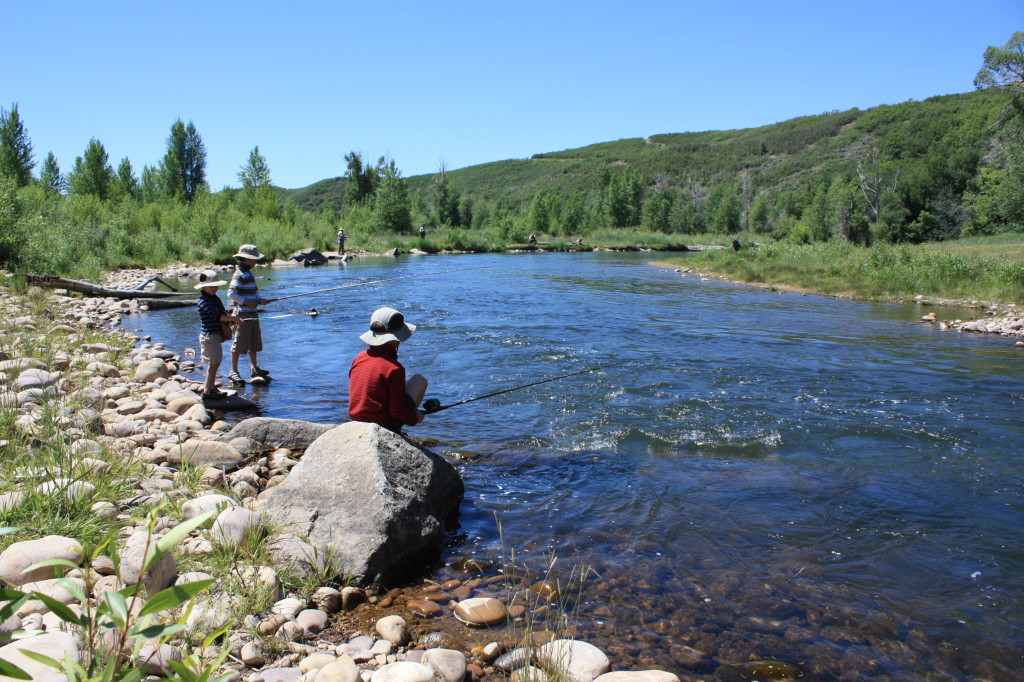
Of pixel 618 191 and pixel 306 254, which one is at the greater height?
pixel 618 191

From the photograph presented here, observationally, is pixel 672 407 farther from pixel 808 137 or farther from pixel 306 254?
pixel 808 137

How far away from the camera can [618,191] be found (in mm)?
92812

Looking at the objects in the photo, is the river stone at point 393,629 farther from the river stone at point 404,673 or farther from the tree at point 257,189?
the tree at point 257,189

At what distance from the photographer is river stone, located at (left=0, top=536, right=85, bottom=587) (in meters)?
3.23

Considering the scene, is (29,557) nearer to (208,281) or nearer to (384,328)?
(384,328)

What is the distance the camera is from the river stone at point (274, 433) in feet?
22.1

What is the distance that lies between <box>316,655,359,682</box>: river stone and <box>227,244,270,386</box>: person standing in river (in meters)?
6.99

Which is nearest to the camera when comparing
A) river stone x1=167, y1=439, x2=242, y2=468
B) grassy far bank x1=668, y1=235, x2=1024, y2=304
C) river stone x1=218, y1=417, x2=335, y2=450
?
river stone x1=167, y1=439, x2=242, y2=468

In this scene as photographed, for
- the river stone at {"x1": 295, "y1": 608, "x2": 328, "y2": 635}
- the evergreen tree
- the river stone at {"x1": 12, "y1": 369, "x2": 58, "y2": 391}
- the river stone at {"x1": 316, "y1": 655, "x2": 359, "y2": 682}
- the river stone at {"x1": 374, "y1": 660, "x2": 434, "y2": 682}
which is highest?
the evergreen tree

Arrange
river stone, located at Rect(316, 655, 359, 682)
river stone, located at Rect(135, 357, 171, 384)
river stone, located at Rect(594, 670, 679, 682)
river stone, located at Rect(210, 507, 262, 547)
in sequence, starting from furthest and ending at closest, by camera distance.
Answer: river stone, located at Rect(135, 357, 171, 384) → river stone, located at Rect(210, 507, 262, 547) → river stone, located at Rect(594, 670, 679, 682) → river stone, located at Rect(316, 655, 359, 682)

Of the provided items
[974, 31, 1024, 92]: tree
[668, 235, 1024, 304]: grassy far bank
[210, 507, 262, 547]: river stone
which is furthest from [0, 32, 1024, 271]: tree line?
[668, 235, 1024, 304]: grassy far bank

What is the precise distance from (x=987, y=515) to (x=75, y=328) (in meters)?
13.2

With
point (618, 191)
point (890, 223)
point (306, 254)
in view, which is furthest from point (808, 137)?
point (306, 254)

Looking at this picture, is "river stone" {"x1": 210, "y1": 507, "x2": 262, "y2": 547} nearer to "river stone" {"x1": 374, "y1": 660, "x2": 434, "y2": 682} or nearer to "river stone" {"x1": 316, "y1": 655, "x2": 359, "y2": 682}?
"river stone" {"x1": 316, "y1": 655, "x2": 359, "y2": 682}
